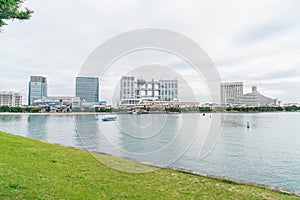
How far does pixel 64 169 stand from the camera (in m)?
6.16

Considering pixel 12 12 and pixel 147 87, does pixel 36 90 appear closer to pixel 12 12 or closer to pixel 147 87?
pixel 147 87

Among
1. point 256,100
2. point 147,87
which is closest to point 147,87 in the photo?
point 147,87

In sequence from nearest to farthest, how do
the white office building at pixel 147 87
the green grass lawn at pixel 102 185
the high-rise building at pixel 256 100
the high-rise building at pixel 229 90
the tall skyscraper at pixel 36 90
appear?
the green grass lawn at pixel 102 185 < the white office building at pixel 147 87 < the high-rise building at pixel 229 90 < the high-rise building at pixel 256 100 < the tall skyscraper at pixel 36 90

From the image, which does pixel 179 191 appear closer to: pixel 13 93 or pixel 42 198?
pixel 42 198

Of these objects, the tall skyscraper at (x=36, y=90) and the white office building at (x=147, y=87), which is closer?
the white office building at (x=147, y=87)

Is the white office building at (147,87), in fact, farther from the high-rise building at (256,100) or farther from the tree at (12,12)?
the high-rise building at (256,100)

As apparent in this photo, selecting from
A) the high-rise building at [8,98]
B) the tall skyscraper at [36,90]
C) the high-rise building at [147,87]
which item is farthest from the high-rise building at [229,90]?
the high-rise building at [8,98]

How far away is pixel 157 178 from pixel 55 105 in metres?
114

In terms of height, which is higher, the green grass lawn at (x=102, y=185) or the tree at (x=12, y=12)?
the tree at (x=12, y=12)

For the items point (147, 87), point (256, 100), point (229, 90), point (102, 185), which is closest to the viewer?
point (102, 185)

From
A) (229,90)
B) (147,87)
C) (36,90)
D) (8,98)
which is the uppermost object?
(36,90)

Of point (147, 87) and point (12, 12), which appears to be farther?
point (147, 87)

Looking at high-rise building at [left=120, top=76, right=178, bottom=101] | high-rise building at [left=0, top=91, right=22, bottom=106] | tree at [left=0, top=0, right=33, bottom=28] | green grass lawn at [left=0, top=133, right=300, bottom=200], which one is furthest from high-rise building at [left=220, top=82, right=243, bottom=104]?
high-rise building at [left=0, top=91, right=22, bottom=106]

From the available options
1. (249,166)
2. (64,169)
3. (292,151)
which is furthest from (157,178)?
(292,151)
